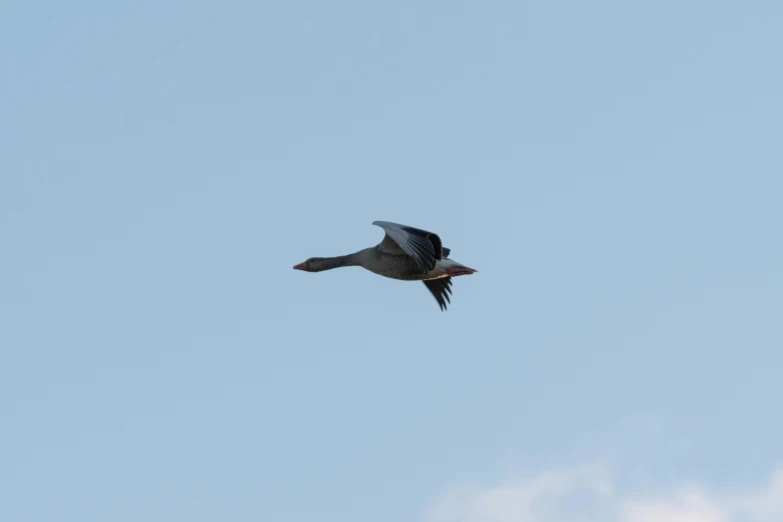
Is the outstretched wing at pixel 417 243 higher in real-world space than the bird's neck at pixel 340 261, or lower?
lower

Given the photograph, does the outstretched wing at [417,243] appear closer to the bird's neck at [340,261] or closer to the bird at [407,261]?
the bird at [407,261]

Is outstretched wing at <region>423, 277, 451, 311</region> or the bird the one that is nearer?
the bird

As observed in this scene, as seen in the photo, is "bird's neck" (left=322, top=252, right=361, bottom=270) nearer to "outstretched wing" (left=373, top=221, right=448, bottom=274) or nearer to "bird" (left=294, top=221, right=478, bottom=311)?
"bird" (left=294, top=221, right=478, bottom=311)

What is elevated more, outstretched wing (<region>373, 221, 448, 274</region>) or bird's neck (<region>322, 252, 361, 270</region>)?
bird's neck (<region>322, 252, 361, 270</region>)

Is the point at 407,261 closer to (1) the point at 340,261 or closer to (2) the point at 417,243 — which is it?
(2) the point at 417,243

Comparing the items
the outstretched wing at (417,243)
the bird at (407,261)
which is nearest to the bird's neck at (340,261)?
the bird at (407,261)

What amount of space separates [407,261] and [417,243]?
1.63 metres

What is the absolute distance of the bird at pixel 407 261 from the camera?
88.2 feet

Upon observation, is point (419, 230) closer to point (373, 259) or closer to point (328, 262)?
point (373, 259)

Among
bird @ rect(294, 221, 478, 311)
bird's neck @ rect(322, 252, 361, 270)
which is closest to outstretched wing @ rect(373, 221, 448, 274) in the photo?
bird @ rect(294, 221, 478, 311)

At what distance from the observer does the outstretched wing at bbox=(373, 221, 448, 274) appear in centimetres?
2655

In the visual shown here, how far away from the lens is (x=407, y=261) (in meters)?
28.5

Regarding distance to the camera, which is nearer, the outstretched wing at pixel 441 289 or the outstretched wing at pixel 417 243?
the outstretched wing at pixel 417 243

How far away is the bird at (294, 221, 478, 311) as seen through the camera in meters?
26.9
